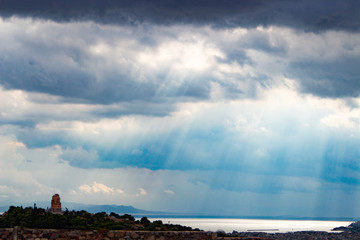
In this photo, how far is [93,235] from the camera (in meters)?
25.2

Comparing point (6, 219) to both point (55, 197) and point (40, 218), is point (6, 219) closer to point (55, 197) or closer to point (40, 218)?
point (40, 218)

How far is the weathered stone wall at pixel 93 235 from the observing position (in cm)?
2393

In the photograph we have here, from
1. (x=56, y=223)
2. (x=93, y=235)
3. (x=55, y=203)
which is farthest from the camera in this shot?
(x=55, y=203)

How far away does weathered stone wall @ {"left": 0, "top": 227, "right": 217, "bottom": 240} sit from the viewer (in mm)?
23928

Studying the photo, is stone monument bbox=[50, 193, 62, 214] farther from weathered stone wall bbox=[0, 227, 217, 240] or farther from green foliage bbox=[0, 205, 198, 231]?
weathered stone wall bbox=[0, 227, 217, 240]

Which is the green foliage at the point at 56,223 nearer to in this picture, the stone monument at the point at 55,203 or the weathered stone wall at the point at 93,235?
the weathered stone wall at the point at 93,235

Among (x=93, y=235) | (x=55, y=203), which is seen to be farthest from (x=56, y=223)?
(x=55, y=203)

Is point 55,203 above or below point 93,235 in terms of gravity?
above

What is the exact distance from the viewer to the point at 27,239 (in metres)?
24.1

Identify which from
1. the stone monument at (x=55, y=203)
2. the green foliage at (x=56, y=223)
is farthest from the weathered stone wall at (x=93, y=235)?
the stone monument at (x=55, y=203)

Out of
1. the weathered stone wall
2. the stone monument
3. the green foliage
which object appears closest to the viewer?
the weathered stone wall

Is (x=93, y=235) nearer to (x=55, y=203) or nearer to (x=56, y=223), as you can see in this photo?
(x=56, y=223)

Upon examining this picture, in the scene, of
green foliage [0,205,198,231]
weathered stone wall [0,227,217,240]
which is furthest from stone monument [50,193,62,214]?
weathered stone wall [0,227,217,240]

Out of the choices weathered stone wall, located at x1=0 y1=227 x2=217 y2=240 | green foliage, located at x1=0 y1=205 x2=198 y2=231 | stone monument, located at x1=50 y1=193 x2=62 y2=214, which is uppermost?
stone monument, located at x1=50 y1=193 x2=62 y2=214
